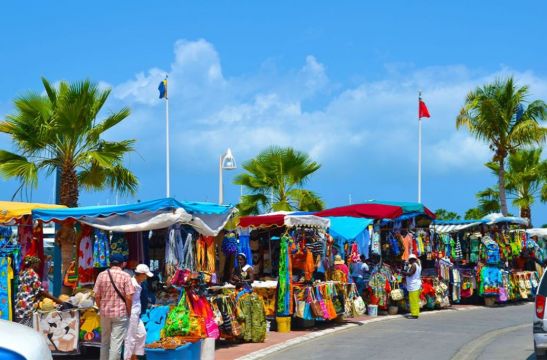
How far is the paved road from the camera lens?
518 inches

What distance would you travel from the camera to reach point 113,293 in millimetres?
10844

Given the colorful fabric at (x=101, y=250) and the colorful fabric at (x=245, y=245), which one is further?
the colorful fabric at (x=245, y=245)

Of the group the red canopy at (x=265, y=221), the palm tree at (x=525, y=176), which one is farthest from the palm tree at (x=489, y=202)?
the red canopy at (x=265, y=221)

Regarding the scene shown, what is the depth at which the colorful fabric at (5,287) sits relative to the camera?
12703 mm

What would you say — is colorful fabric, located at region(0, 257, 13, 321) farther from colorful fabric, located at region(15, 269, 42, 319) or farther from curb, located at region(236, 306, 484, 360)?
curb, located at region(236, 306, 484, 360)

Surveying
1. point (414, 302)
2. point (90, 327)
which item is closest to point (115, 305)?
point (90, 327)

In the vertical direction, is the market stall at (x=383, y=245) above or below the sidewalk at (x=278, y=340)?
above

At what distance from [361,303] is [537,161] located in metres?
19.8

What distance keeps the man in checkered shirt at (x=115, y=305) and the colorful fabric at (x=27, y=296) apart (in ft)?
7.14

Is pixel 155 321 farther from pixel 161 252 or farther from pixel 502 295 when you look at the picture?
pixel 502 295

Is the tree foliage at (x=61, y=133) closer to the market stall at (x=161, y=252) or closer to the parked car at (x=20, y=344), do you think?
the market stall at (x=161, y=252)

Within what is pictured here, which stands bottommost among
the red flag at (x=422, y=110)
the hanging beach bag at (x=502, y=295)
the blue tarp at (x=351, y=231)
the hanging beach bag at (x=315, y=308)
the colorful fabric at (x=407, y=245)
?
the hanging beach bag at (x=502, y=295)

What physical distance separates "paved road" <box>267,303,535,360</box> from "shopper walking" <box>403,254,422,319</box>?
1.14ft

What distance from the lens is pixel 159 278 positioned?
45.7 ft
